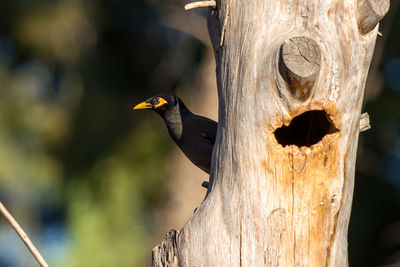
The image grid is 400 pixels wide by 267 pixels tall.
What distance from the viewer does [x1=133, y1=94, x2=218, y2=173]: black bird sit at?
19.5 ft

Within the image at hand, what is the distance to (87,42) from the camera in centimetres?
1130

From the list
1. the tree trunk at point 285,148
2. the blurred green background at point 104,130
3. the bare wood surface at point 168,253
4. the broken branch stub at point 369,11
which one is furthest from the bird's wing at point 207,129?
the blurred green background at point 104,130

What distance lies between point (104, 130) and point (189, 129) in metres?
4.72

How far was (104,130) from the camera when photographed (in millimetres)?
10570

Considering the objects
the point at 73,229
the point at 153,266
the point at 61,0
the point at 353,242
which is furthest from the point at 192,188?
the point at 153,266

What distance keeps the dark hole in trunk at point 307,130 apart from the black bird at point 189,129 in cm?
163

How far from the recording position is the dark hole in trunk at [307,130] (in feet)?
13.1

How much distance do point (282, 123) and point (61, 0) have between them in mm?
8234

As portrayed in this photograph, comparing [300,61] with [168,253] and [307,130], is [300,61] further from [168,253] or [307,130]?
[168,253]

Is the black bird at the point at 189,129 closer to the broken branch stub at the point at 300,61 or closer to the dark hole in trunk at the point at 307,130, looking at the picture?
the dark hole in trunk at the point at 307,130

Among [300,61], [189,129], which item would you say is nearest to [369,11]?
[300,61]

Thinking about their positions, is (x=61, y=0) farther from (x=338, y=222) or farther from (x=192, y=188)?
(x=338, y=222)

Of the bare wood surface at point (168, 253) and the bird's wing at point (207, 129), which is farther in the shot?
the bird's wing at point (207, 129)

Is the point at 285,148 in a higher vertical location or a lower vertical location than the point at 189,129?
lower
